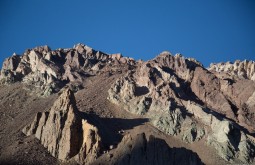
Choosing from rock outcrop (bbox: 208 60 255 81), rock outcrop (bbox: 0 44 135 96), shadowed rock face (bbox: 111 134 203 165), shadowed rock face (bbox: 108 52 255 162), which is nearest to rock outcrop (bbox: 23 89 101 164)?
shadowed rock face (bbox: 111 134 203 165)

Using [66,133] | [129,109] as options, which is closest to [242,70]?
[129,109]

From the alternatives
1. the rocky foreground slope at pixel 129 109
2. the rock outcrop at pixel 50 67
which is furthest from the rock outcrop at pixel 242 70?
the rock outcrop at pixel 50 67

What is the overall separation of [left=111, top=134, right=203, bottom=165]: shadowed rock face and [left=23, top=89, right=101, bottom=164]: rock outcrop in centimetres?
773

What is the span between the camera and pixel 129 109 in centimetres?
14600

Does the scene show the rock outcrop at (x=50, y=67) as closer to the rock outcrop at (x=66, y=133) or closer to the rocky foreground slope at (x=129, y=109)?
the rocky foreground slope at (x=129, y=109)

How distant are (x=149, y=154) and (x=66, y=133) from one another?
23.0m

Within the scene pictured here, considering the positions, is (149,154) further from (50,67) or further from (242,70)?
(242,70)

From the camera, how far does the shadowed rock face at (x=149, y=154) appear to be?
102 metres

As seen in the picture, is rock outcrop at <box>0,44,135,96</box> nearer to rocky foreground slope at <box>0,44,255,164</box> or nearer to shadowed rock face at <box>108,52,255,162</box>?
rocky foreground slope at <box>0,44,255,164</box>

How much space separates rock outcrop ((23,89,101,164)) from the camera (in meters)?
111

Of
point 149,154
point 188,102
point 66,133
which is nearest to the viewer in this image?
point 149,154

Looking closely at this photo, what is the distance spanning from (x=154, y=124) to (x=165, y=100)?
1061 cm

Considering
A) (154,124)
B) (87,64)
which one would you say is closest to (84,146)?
(154,124)

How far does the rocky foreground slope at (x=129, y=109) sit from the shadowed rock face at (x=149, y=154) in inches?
8.3
